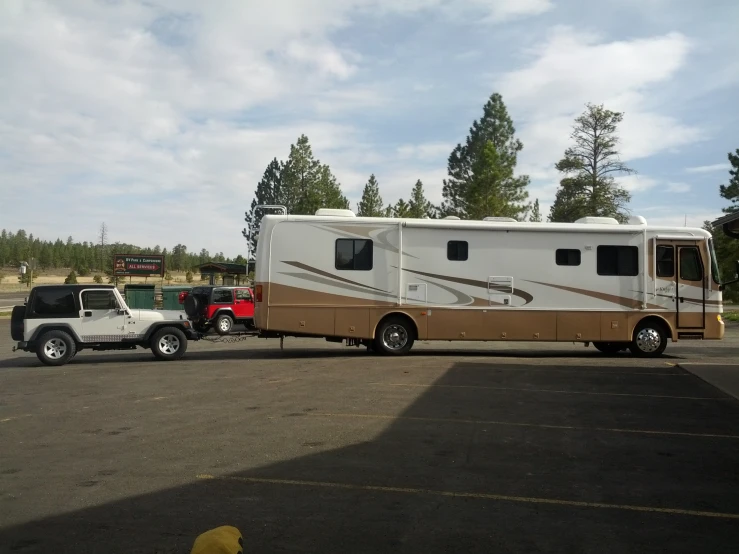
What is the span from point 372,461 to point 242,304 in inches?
831

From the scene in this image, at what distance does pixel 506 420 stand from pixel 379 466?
293 centimetres

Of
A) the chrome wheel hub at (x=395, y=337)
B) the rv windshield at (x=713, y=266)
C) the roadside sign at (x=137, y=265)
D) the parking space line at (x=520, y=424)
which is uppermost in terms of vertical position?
the roadside sign at (x=137, y=265)

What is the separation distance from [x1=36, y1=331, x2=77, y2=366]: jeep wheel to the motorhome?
4.23m

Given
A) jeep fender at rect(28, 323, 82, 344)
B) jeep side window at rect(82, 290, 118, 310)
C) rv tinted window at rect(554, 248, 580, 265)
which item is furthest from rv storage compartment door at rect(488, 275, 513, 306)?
jeep fender at rect(28, 323, 82, 344)

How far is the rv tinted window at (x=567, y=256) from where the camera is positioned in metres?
17.7

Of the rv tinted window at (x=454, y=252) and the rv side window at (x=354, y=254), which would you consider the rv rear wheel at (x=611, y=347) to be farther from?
the rv side window at (x=354, y=254)

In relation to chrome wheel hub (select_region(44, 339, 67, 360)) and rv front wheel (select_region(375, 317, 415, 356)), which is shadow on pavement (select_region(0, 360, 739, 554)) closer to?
rv front wheel (select_region(375, 317, 415, 356))

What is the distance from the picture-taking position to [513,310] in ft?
57.3

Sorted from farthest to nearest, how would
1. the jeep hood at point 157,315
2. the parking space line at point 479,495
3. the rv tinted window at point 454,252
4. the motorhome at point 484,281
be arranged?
the rv tinted window at point 454,252, the motorhome at point 484,281, the jeep hood at point 157,315, the parking space line at point 479,495

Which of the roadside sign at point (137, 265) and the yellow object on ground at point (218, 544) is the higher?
the roadside sign at point (137, 265)

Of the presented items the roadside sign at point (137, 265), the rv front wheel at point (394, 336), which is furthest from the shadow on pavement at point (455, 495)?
the roadside sign at point (137, 265)

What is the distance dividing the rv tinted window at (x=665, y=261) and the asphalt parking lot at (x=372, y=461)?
13.0 feet

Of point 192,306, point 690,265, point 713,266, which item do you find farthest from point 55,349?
point 713,266

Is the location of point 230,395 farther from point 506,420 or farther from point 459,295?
point 459,295
